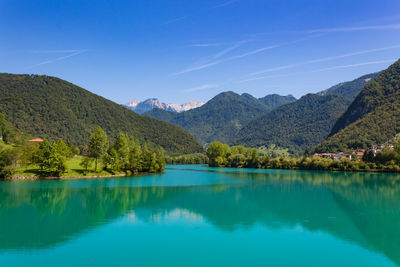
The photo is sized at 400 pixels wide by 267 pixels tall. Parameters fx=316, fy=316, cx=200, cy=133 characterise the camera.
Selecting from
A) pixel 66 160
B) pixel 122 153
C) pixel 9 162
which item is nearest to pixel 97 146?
pixel 66 160

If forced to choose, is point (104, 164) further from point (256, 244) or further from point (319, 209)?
point (256, 244)

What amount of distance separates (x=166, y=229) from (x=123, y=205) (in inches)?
472

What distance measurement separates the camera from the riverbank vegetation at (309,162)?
320 ft

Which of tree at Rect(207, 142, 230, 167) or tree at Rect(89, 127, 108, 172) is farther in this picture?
tree at Rect(207, 142, 230, 167)

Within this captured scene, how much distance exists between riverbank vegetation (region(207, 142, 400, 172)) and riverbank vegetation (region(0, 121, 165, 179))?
53.8 meters

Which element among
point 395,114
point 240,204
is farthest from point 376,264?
point 395,114

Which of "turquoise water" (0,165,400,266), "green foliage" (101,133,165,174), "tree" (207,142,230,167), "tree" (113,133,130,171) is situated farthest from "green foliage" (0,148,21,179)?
"tree" (207,142,230,167)

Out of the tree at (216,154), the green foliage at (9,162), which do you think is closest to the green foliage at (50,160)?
the green foliage at (9,162)

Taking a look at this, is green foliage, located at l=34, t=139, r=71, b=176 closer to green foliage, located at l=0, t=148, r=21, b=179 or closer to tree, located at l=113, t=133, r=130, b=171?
green foliage, located at l=0, t=148, r=21, b=179

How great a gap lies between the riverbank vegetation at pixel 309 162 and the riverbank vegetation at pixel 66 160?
53.8m

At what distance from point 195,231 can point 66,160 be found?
183 ft

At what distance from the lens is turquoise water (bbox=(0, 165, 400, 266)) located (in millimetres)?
→ 18672

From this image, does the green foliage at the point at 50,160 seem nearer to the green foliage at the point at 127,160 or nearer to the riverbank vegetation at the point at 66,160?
the riverbank vegetation at the point at 66,160

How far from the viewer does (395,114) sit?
163 m
